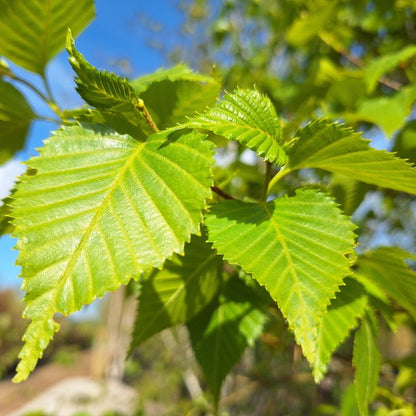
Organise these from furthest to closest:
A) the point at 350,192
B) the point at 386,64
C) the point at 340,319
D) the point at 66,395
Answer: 1. the point at 66,395
2. the point at 386,64
3. the point at 350,192
4. the point at 340,319

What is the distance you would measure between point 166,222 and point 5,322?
12.5 m

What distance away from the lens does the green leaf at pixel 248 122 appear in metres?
0.47

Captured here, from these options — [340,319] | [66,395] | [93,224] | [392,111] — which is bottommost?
[66,395]

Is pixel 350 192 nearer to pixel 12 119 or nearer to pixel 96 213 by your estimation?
pixel 96 213

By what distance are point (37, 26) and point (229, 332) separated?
2.37ft

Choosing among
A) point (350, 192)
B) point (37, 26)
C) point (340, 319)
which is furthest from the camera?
point (350, 192)

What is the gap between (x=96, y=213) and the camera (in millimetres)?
477

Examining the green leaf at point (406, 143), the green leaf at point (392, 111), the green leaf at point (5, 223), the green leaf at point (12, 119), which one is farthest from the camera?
the green leaf at point (392, 111)

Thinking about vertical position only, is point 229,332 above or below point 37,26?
below

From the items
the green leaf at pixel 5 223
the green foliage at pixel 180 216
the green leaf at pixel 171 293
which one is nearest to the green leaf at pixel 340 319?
the green foliage at pixel 180 216

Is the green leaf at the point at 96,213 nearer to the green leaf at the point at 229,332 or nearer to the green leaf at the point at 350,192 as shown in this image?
the green leaf at the point at 229,332

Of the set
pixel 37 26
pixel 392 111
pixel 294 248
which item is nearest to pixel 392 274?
pixel 294 248

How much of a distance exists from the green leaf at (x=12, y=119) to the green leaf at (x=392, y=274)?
28.9 inches

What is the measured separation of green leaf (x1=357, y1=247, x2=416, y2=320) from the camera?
62 centimetres
